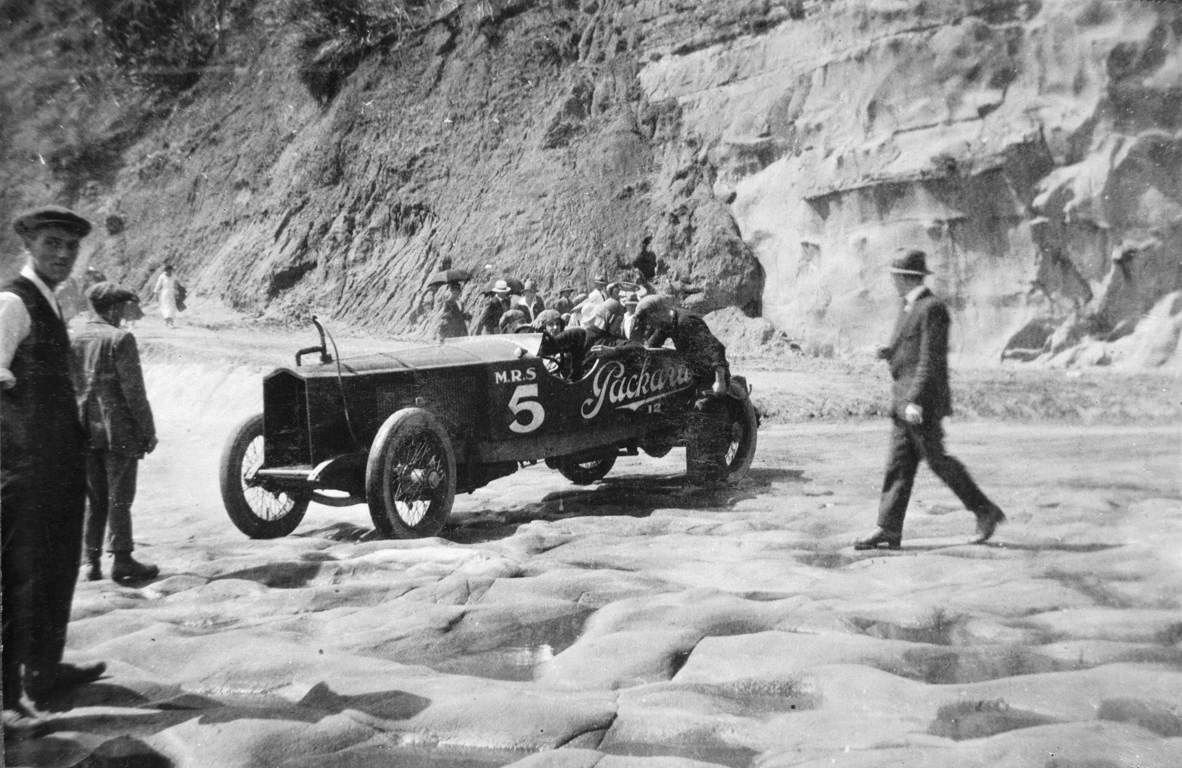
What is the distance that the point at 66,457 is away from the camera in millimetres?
3309

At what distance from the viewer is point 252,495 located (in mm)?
5035

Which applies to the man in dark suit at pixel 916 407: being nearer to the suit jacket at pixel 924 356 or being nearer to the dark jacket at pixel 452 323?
the suit jacket at pixel 924 356

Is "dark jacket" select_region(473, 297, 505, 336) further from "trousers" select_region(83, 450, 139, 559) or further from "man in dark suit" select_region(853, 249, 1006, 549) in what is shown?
"man in dark suit" select_region(853, 249, 1006, 549)

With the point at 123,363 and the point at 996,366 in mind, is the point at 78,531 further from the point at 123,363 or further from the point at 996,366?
the point at 996,366

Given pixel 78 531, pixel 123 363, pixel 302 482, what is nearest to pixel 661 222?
pixel 302 482

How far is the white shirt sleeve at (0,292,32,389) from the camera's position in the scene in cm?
307

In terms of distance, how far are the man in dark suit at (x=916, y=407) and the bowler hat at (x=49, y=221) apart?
9.27 feet

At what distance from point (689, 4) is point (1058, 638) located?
3.06 metres

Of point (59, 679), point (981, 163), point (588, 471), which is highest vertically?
point (981, 163)

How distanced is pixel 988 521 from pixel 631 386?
252 cm

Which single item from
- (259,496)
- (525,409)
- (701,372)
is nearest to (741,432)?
(701,372)

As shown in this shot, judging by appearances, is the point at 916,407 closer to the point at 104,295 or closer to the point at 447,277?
the point at 447,277

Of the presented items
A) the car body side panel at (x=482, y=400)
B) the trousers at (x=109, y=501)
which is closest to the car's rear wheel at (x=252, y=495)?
the car body side panel at (x=482, y=400)

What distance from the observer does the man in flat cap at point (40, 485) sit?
3211 mm
